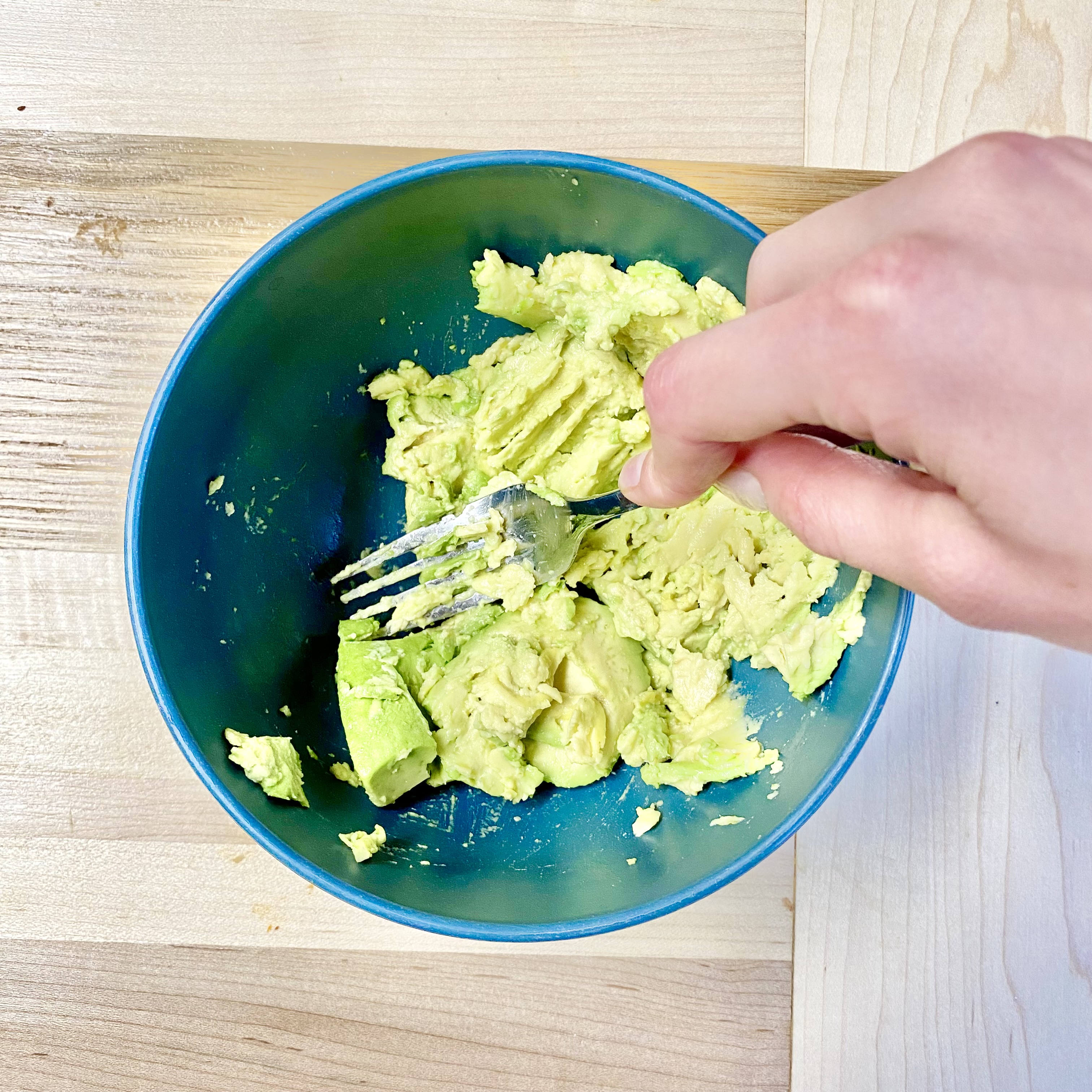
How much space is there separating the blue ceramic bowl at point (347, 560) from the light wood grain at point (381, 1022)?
0.74ft

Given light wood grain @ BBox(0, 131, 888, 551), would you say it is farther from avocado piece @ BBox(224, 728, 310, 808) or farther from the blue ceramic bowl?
avocado piece @ BBox(224, 728, 310, 808)

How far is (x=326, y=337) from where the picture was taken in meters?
1.06

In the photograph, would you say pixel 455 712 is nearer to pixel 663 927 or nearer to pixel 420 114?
pixel 663 927

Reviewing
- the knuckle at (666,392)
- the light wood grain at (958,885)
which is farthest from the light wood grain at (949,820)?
the knuckle at (666,392)

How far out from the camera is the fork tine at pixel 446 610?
3.74ft

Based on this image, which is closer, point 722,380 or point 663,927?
point 722,380

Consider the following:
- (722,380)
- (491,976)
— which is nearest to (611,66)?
(722,380)

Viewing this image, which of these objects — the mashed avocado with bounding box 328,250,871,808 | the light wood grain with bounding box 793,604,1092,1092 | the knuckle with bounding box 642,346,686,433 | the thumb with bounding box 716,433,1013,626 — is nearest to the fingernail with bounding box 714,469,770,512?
the thumb with bounding box 716,433,1013,626

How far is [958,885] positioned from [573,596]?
66cm

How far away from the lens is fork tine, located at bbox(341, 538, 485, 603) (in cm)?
112

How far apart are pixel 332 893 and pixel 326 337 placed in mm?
655

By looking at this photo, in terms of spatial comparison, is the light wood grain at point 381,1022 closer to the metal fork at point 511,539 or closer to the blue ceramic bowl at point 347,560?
the blue ceramic bowl at point 347,560

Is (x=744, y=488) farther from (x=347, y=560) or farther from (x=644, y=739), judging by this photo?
(x=347, y=560)

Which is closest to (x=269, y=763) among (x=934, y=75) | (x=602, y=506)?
(x=602, y=506)
